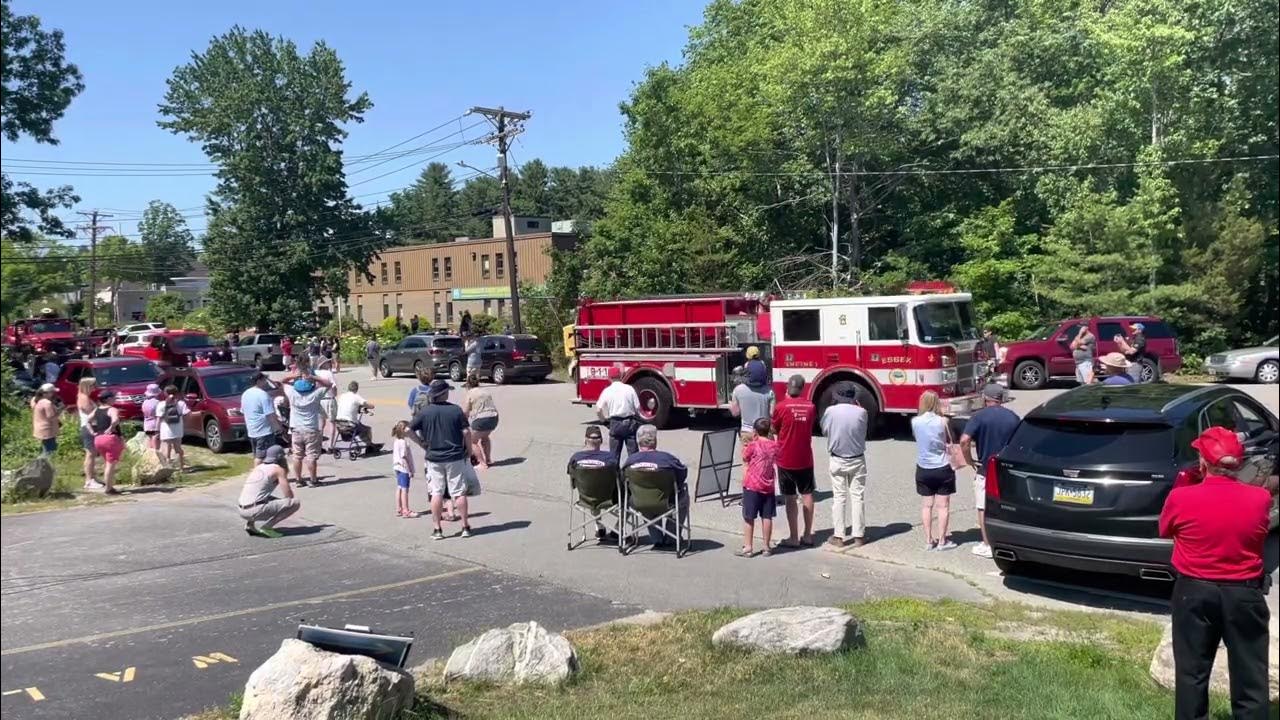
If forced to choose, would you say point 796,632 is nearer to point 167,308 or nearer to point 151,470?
point 167,308

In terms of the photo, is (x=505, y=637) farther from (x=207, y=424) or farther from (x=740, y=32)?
(x=740, y=32)

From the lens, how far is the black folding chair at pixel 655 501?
10.2 m

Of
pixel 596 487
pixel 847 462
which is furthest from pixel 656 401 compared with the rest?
pixel 847 462

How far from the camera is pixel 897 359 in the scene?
57.4 feet

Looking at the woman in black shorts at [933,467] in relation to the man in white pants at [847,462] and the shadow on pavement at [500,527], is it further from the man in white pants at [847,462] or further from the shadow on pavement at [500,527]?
the shadow on pavement at [500,527]

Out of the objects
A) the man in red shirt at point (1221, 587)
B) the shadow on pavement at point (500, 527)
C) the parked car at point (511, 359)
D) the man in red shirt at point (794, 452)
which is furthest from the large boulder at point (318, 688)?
the parked car at point (511, 359)

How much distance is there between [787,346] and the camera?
18.6 meters

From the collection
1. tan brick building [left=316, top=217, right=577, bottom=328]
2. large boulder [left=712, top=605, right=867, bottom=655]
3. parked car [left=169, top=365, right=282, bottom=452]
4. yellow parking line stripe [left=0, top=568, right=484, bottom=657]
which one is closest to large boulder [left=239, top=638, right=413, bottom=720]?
yellow parking line stripe [left=0, top=568, right=484, bottom=657]

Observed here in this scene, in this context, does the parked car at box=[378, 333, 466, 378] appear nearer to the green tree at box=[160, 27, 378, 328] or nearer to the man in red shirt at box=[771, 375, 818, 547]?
the green tree at box=[160, 27, 378, 328]

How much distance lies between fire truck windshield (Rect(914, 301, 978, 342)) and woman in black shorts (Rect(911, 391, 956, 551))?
7188 mm

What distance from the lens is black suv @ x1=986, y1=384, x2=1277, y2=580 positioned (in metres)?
7.87

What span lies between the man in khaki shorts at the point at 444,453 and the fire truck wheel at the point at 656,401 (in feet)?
29.0

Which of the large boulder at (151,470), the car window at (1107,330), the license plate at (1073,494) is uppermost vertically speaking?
the car window at (1107,330)

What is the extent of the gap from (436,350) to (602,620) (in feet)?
96.5
